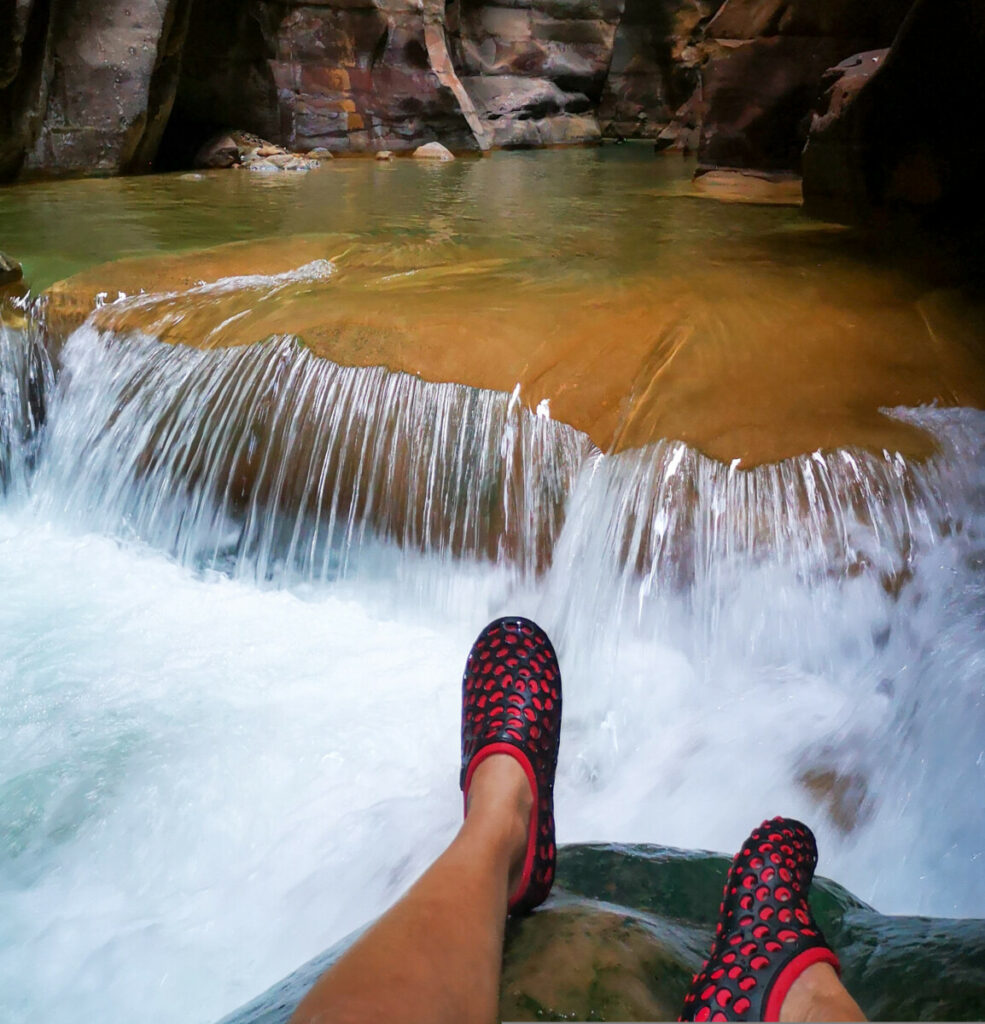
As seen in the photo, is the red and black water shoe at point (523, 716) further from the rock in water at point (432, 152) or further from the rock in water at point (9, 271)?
the rock in water at point (432, 152)

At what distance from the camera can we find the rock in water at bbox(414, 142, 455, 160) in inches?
514

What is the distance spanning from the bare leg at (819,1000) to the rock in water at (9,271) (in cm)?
429

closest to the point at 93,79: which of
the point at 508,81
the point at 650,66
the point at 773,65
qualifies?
the point at 773,65

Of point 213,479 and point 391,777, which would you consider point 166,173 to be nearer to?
point 213,479

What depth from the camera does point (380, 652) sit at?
9.18 feet

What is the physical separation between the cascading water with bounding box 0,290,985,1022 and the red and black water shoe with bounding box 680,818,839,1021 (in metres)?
0.49

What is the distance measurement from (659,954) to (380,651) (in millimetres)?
1598

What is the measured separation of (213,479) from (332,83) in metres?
11.3

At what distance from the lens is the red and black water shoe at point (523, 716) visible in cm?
160

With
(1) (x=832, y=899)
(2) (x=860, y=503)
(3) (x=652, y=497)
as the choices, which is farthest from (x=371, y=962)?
(2) (x=860, y=503)

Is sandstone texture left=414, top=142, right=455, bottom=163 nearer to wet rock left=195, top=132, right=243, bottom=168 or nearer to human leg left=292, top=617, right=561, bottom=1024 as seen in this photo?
wet rock left=195, top=132, right=243, bottom=168

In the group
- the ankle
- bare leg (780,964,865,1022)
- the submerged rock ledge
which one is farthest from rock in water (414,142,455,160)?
bare leg (780,964,865,1022)

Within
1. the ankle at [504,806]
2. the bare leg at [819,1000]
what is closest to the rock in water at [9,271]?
the ankle at [504,806]

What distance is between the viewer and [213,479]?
10.8 feet
